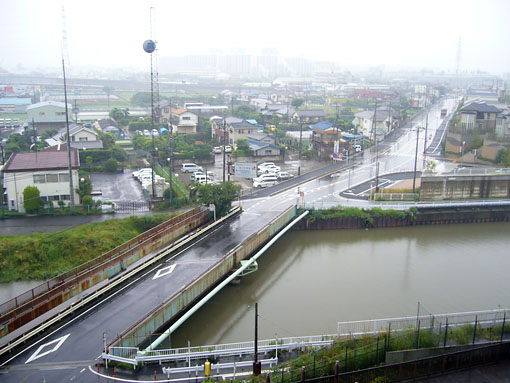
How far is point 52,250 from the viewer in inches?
380

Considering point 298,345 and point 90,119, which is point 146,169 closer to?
point 298,345

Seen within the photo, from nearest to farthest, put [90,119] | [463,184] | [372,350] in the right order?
1. [372,350]
2. [463,184]
3. [90,119]

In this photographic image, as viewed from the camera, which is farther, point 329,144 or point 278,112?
point 278,112

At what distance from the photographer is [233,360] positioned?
20.6 feet

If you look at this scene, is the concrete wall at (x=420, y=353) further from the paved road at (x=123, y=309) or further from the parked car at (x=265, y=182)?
the parked car at (x=265, y=182)

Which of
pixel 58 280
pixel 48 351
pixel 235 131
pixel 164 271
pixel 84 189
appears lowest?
pixel 48 351

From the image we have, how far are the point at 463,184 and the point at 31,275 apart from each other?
1211 centimetres

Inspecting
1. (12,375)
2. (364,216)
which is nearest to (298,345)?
(12,375)

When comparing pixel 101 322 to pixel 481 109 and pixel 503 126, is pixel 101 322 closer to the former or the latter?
pixel 503 126

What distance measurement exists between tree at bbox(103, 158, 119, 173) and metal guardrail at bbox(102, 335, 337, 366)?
1106 cm

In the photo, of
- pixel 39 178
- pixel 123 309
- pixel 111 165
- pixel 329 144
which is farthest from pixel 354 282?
pixel 329 144

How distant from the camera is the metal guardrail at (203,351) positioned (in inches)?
236

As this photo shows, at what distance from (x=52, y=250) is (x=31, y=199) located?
2418 mm

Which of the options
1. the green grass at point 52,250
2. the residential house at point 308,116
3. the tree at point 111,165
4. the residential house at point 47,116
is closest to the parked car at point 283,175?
the tree at point 111,165
